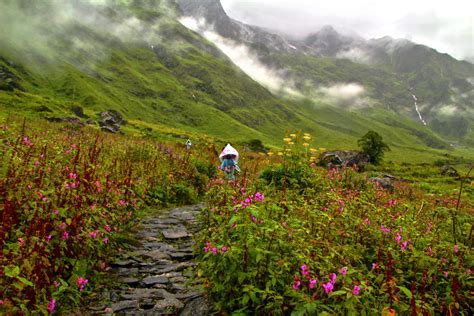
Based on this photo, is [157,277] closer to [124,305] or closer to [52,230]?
[124,305]

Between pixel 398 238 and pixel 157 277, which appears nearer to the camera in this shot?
pixel 398 238

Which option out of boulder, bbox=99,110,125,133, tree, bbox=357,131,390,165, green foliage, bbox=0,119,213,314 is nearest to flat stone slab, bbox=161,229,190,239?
green foliage, bbox=0,119,213,314

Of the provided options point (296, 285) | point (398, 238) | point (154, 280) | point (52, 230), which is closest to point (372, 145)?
point (398, 238)

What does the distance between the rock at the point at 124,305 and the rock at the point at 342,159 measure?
32247mm

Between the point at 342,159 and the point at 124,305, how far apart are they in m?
49.9

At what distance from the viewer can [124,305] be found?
221 inches

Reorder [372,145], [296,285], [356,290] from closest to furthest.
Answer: [356,290]
[296,285]
[372,145]

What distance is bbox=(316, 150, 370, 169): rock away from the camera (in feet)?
144

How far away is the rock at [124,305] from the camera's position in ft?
18.0

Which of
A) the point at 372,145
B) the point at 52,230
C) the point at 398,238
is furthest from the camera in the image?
the point at 372,145

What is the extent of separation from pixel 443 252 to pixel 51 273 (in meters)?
6.26

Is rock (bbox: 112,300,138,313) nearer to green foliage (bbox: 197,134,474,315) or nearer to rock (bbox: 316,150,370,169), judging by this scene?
green foliage (bbox: 197,134,474,315)

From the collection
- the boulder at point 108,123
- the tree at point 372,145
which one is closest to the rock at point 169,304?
the boulder at point 108,123

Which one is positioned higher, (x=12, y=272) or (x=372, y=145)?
(x=372, y=145)
